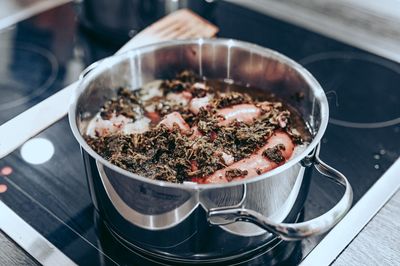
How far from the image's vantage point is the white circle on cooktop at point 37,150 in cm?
110

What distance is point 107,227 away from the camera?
3.18ft

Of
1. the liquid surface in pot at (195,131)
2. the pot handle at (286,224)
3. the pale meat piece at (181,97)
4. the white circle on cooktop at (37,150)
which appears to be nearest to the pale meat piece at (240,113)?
the liquid surface in pot at (195,131)

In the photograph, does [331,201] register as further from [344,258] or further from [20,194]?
[20,194]

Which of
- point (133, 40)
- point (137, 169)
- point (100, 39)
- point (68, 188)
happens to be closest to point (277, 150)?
point (137, 169)

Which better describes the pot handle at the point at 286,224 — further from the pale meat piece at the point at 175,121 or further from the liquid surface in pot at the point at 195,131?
the pale meat piece at the point at 175,121

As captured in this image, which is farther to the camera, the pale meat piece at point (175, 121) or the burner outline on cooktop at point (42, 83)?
the burner outline on cooktop at point (42, 83)

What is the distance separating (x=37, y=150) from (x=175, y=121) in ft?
1.03

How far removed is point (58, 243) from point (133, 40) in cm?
58

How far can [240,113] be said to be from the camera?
1054mm

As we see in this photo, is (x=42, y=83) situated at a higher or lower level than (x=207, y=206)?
lower

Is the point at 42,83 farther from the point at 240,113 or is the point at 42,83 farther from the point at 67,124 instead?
the point at 240,113

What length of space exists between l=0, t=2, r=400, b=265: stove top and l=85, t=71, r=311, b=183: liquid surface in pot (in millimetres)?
105

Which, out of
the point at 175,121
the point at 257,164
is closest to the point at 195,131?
the point at 175,121

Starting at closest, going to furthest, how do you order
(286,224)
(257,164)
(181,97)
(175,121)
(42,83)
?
(286,224)
(257,164)
(175,121)
(181,97)
(42,83)
